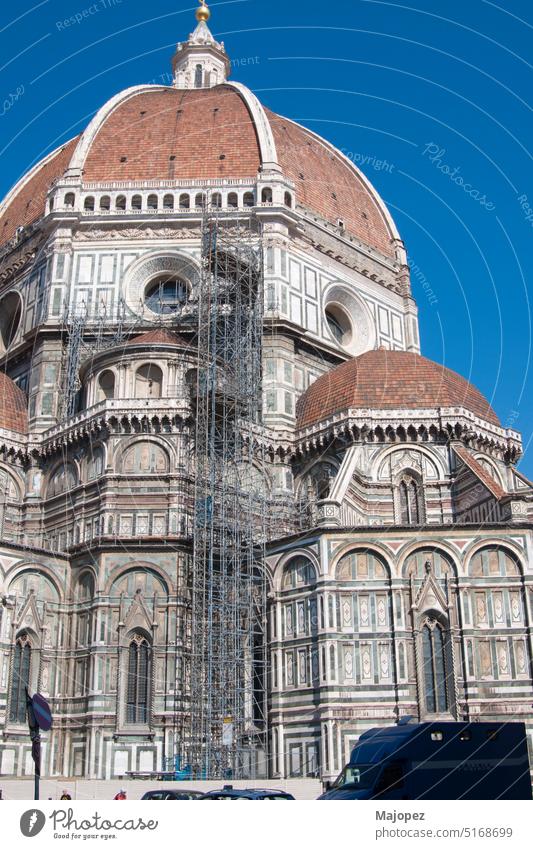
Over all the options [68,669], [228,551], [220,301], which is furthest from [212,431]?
[68,669]

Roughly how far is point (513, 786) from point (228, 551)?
17.9 metres

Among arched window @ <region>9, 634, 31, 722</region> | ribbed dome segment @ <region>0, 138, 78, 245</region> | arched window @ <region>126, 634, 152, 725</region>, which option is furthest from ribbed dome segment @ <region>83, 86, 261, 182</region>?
arched window @ <region>9, 634, 31, 722</region>

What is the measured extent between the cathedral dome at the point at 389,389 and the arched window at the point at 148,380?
6573 millimetres

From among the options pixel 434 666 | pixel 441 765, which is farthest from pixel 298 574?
pixel 441 765

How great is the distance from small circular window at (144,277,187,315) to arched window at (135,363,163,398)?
6.94 meters

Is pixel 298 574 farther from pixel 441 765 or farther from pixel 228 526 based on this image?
pixel 441 765

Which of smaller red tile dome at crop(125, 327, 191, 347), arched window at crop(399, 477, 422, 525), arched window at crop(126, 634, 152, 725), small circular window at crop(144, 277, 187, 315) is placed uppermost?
small circular window at crop(144, 277, 187, 315)

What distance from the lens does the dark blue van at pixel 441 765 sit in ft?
61.5

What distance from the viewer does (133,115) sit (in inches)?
2190

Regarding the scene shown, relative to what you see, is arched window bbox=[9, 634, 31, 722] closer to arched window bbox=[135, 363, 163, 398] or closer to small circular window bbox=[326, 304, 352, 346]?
arched window bbox=[135, 363, 163, 398]

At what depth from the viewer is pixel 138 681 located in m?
35.2

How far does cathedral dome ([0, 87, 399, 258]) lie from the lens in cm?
5125

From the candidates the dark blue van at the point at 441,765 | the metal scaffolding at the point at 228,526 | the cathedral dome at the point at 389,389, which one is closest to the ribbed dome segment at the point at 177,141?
the metal scaffolding at the point at 228,526
